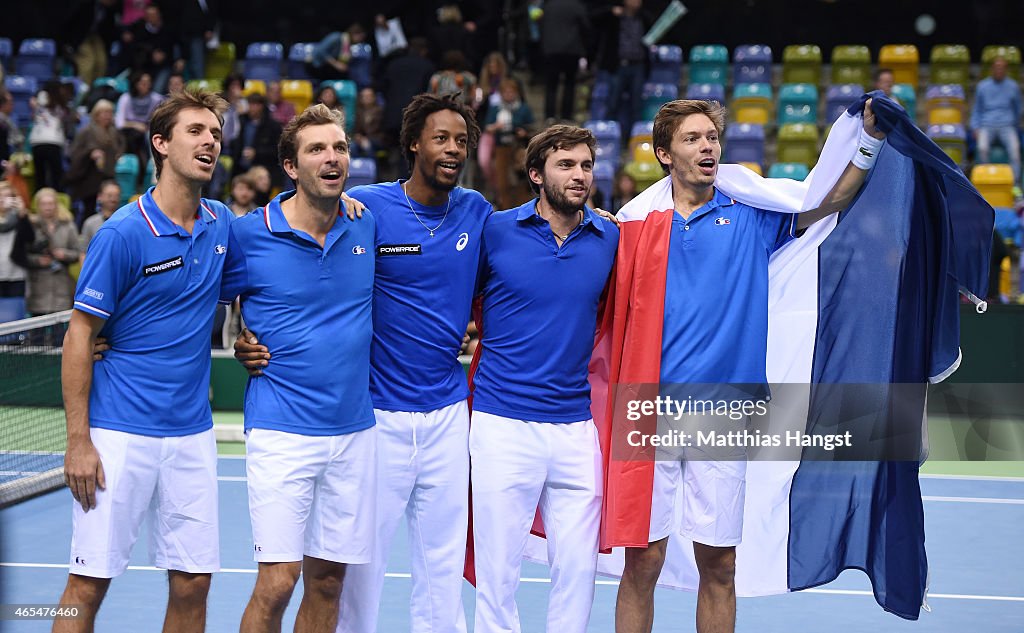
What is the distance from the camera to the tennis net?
34.1 ft

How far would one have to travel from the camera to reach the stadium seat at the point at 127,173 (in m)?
15.9

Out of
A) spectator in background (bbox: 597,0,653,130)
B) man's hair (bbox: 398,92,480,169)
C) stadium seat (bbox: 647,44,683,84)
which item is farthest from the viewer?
stadium seat (bbox: 647,44,683,84)

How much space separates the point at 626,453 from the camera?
5.48 meters

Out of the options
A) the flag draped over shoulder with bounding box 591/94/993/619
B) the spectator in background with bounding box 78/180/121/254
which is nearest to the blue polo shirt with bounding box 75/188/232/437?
the flag draped over shoulder with bounding box 591/94/993/619

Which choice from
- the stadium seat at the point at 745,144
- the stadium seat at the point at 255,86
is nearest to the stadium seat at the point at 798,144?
the stadium seat at the point at 745,144

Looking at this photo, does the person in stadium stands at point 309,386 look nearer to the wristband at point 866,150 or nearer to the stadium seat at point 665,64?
the wristband at point 866,150

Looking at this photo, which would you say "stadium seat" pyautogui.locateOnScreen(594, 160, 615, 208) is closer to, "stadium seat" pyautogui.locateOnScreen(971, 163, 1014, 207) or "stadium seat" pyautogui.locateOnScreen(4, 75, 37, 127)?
"stadium seat" pyautogui.locateOnScreen(971, 163, 1014, 207)

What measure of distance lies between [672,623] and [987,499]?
4118 mm

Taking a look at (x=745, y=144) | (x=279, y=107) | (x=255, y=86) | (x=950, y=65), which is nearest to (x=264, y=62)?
(x=255, y=86)

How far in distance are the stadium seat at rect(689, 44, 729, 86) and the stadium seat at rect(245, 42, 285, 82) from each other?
624cm

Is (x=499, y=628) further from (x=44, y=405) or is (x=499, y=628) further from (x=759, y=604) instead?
(x=44, y=405)

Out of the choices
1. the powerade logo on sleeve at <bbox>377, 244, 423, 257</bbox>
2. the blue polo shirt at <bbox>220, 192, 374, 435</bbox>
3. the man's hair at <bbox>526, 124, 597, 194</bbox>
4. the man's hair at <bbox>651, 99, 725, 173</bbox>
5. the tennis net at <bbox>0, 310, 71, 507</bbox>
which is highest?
the man's hair at <bbox>651, 99, 725, 173</bbox>

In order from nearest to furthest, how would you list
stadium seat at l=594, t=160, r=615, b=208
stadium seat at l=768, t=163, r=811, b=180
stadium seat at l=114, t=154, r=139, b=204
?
stadium seat at l=768, t=163, r=811, b=180 → stadium seat at l=594, t=160, r=615, b=208 → stadium seat at l=114, t=154, r=139, b=204

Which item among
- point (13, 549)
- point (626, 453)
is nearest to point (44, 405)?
point (13, 549)
